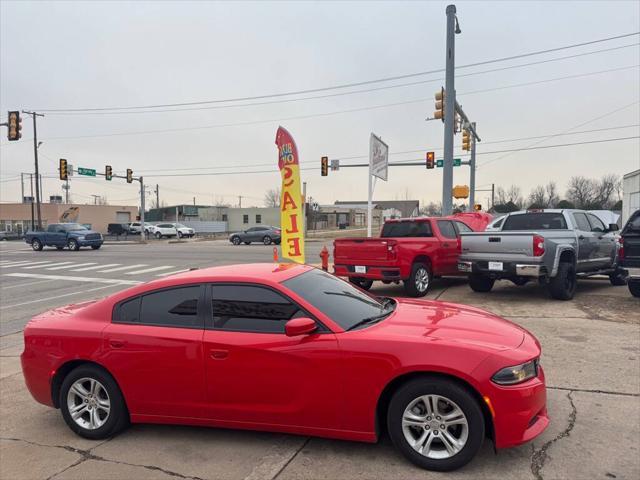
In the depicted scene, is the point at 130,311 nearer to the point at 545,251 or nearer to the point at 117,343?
the point at 117,343

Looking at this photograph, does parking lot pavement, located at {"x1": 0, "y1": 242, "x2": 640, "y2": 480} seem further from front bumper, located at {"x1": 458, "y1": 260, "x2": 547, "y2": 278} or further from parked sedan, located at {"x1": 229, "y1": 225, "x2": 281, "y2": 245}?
parked sedan, located at {"x1": 229, "y1": 225, "x2": 281, "y2": 245}

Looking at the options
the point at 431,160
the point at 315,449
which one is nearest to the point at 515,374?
the point at 315,449

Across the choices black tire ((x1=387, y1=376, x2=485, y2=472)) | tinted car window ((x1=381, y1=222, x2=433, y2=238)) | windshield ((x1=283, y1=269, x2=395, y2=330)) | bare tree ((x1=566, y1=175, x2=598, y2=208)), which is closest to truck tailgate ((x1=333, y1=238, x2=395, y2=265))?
tinted car window ((x1=381, y1=222, x2=433, y2=238))

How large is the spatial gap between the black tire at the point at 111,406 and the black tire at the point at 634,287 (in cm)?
915

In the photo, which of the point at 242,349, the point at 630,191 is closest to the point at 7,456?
the point at 242,349

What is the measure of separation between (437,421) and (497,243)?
21.8 feet

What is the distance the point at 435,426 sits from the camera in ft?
10.6

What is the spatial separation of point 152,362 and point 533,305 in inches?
288

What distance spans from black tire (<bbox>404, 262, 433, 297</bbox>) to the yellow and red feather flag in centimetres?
310

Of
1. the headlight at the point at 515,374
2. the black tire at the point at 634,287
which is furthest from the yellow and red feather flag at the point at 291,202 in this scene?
the headlight at the point at 515,374

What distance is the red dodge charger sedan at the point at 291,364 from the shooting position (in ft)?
10.5

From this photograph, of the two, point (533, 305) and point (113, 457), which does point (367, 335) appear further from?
point (533, 305)

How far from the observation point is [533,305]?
8.79 metres

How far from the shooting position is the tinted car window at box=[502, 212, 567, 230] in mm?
10039
